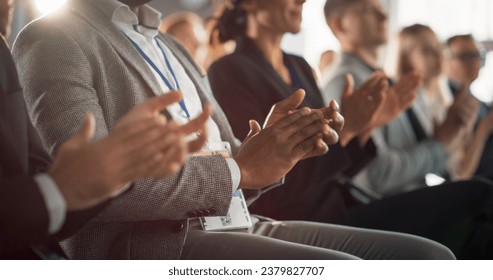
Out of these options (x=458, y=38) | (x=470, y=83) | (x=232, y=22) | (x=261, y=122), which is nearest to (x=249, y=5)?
(x=232, y=22)

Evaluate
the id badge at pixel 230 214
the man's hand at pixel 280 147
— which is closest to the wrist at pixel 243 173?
the man's hand at pixel 280 147

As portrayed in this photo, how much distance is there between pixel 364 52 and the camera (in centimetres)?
260

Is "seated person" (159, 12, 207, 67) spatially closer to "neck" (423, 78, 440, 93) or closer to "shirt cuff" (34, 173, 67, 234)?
"neck" (423, 78, 440, 93)

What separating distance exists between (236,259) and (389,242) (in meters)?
0.38

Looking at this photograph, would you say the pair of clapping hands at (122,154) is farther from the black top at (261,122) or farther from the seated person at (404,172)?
the seated person at (404,172)

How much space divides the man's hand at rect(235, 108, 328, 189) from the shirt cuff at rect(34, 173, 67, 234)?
0.43m

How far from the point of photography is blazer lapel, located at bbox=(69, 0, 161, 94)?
1349 mm

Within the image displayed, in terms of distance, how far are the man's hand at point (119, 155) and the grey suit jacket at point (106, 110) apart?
29cm

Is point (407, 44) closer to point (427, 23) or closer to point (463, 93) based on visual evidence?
point (427, 23)

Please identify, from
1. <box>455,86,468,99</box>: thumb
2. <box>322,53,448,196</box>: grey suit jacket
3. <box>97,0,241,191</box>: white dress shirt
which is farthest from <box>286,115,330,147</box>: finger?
<box>455,86,468,99</box>: thumb

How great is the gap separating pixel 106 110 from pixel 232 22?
2.81ft

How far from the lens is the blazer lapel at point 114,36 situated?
1349mm
